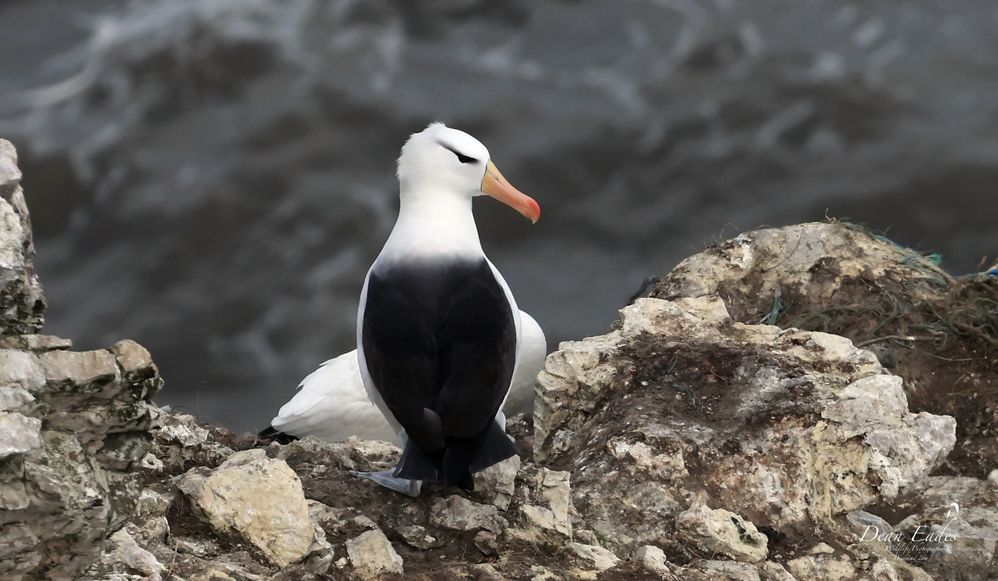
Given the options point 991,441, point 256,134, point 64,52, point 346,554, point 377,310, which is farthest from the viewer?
point 64,52

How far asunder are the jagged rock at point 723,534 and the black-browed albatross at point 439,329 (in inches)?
31.0

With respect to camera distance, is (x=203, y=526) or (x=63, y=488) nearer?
(x=63, y=488)

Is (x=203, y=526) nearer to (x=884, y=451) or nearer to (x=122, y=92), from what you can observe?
(x=884, y=451)

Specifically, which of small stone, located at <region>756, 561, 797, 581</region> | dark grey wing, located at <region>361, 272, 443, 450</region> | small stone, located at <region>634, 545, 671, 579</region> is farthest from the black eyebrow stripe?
small stone, located at <region>756, 561, 797, 581</region>

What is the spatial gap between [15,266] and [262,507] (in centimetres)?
131

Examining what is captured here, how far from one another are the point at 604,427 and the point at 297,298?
491 inches

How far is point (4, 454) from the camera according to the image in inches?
165

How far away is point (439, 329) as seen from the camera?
5.82 metres

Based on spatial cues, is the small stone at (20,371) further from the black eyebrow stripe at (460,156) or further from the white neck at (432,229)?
the black eyebrow stripe at (460,156)

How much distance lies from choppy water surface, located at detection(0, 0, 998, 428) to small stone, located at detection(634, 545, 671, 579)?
11.3m

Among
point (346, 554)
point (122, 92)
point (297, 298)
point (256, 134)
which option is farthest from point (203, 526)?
point (122, 92)

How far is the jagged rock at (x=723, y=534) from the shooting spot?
5.50 meters

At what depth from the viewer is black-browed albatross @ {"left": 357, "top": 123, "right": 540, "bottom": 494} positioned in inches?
221

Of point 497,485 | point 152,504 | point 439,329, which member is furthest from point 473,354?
point 152,504
